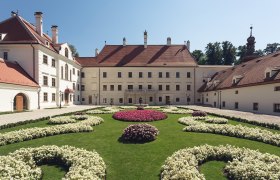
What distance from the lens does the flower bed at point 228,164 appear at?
6105mm

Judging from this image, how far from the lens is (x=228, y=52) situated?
77625 millimetres

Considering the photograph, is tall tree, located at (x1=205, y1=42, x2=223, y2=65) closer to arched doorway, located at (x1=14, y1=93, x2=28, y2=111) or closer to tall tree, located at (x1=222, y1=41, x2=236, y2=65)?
tall tree, located at (x1=222, y1=41, x2=236, y2=65)

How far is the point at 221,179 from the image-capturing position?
6.55 meters

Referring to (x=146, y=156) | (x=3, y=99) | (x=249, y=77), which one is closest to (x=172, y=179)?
(x=146, y=156)

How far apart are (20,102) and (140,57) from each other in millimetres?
33192

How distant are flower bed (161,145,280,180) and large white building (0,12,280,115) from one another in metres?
18.7

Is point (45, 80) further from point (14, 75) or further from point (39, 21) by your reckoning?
point (39, 21)

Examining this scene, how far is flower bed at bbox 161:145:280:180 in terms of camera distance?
611 centimetres

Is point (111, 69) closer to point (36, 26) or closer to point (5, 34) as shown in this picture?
point (36, 26)

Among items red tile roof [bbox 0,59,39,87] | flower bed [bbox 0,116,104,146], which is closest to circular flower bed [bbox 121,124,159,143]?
flower bed [bbox 0,116,104,146]

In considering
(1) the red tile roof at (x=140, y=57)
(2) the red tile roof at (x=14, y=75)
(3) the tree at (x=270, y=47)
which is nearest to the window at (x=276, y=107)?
(1) the red tile roof at (x=140, y=57)

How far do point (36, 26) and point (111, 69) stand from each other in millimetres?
21191

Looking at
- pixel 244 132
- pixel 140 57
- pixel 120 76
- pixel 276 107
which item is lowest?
pixel 244 132

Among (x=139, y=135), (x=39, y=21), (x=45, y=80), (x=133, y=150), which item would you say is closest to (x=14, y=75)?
(x=45, y=80)
